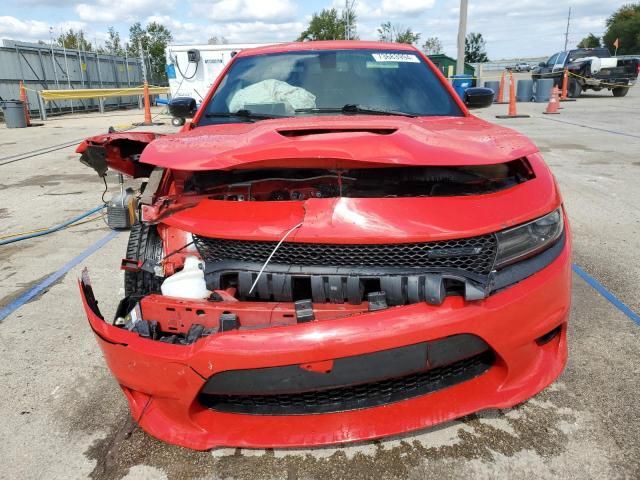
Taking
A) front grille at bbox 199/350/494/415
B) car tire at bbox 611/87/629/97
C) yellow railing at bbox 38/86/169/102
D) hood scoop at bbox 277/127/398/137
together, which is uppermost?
yellow railing at bbox 38/86/169/102

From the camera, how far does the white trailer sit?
16.2 meters

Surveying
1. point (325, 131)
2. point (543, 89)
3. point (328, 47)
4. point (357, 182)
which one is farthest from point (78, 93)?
point (357, 182)

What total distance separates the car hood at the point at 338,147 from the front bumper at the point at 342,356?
0.52 meters

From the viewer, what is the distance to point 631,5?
7119cm

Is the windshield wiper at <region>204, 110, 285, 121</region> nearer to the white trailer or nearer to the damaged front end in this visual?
the damaged front end

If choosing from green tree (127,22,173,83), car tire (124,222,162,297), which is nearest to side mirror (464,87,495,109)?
car tire (124,222,162,297)

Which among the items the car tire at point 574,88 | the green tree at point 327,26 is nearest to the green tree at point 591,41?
the green tree at point 327,26

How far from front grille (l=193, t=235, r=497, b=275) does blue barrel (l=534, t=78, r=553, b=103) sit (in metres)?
21.6

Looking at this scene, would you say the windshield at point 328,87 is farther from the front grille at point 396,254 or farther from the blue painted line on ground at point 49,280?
the blue painted line on ground at point 49,280

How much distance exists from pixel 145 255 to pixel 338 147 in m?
1.02

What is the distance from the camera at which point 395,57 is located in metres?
3.47

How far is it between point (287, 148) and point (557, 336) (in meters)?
1.35

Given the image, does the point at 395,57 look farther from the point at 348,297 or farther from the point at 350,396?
the point at 350,396

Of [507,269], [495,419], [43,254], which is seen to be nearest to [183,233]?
[507,269]
